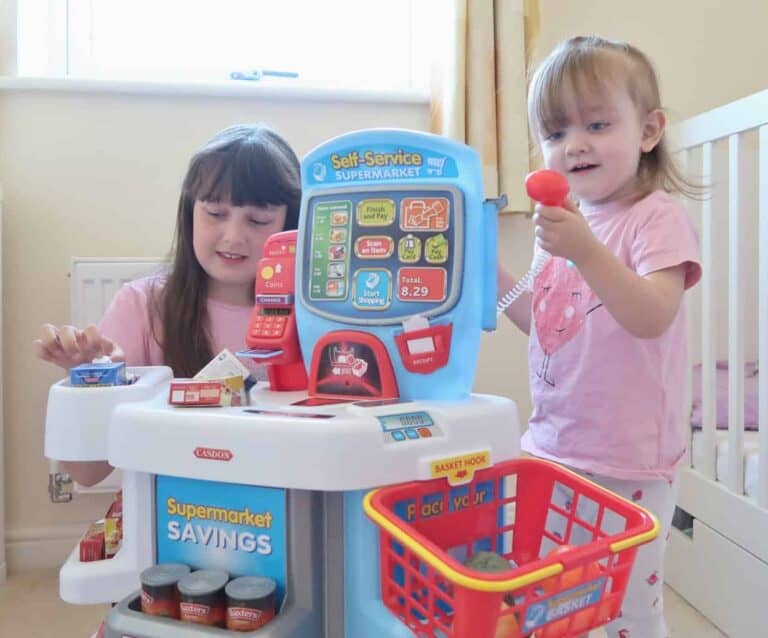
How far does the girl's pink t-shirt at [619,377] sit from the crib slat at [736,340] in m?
0.32

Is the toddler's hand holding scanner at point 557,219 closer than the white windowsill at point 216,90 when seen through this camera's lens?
Yes

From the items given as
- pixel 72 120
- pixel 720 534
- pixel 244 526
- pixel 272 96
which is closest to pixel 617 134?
pixel 244 526

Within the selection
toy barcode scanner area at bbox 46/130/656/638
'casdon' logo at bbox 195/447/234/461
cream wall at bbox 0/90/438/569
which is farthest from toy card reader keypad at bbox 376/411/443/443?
cream wall at bbox 0/90/438/569

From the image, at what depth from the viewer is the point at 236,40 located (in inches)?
66.7

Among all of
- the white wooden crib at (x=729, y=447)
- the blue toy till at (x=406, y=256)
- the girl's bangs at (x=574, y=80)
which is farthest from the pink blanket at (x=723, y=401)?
the blue toy till at (x=406, y=256)

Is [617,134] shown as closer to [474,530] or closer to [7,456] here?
[474,530]

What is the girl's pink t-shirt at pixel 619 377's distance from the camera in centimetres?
88

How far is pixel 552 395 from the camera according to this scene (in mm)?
940

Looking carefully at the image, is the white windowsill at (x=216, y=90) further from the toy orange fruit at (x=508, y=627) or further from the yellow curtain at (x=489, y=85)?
the toy orange fruit at (x=508, y=627)

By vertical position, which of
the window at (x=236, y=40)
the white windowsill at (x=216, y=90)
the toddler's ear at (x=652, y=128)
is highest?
the window at (x=236, y=40)

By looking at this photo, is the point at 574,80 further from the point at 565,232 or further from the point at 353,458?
the point at 353,458

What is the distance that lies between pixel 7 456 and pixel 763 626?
1410 mm

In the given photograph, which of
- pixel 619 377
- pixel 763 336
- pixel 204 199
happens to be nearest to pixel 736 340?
pixel 763 336

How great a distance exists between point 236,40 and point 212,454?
1384mm
